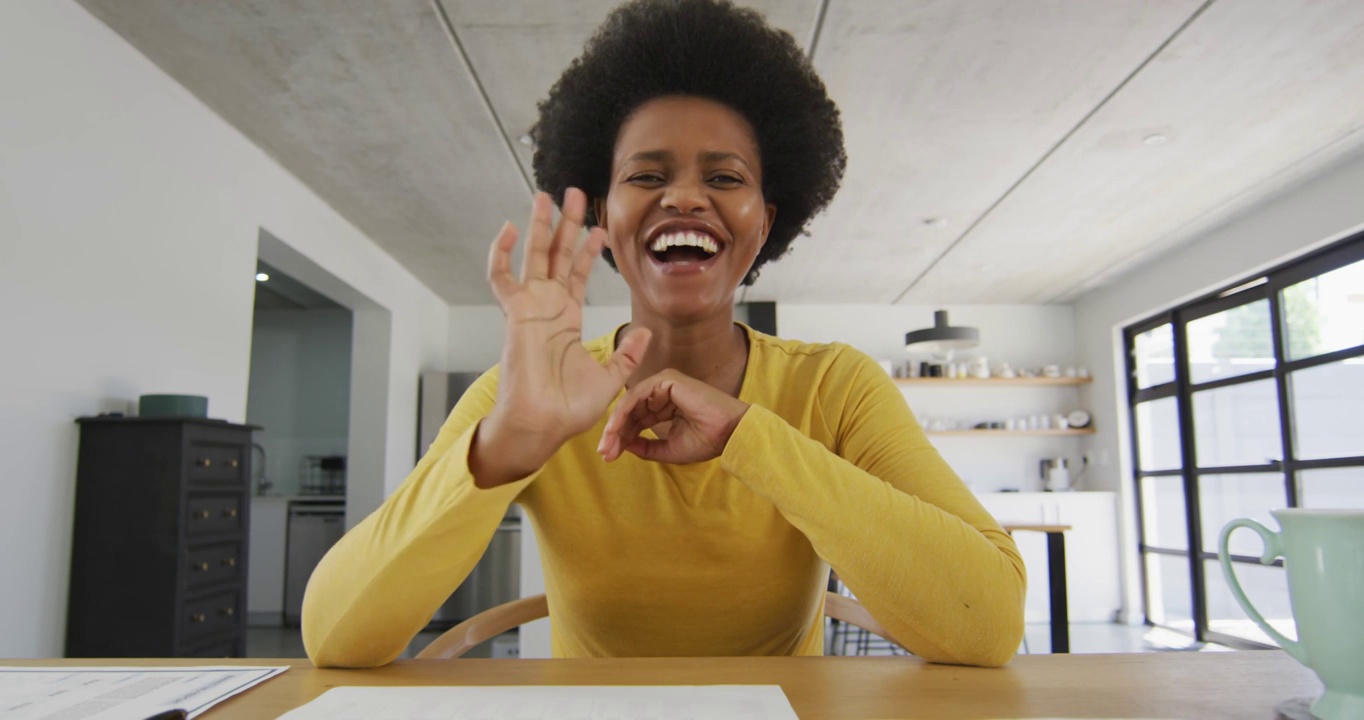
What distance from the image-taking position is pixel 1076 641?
5.86 m

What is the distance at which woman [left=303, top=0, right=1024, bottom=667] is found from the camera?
2.79 feet

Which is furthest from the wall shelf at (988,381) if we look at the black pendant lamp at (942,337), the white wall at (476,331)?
the white wall at (476,331)

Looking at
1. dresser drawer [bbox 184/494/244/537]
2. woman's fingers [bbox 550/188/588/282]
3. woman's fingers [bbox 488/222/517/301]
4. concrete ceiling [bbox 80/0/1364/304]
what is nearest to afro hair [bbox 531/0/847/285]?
woman's fingers [bbox 550/188/588/282]

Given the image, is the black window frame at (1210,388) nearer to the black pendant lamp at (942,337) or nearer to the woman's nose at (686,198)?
the black pendant lamp at (942,337)

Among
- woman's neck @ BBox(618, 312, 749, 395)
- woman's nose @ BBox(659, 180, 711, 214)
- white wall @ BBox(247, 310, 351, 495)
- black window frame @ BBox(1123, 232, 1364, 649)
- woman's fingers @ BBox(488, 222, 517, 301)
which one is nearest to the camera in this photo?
woman's fingers @ BBox(488, 222, 517, 301)

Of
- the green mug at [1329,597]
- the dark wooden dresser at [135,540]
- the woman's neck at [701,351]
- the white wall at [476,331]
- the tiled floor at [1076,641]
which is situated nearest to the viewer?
the green mug at [1329,597]

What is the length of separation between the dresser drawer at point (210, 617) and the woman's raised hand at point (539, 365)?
2822 mm

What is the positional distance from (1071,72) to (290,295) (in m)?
6.11

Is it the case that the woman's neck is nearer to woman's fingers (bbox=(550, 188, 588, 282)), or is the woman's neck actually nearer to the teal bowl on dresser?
woman's fingers (bbox=(550, 188, 588, 282))

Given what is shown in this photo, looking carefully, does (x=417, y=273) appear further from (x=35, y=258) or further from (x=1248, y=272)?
(x=1248, y=272)

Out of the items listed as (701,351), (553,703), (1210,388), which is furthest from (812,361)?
(1210,388)

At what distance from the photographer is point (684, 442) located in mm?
977

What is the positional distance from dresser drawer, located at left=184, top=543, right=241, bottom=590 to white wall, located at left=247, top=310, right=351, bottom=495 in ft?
14.2

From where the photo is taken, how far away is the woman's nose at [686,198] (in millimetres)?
1182
